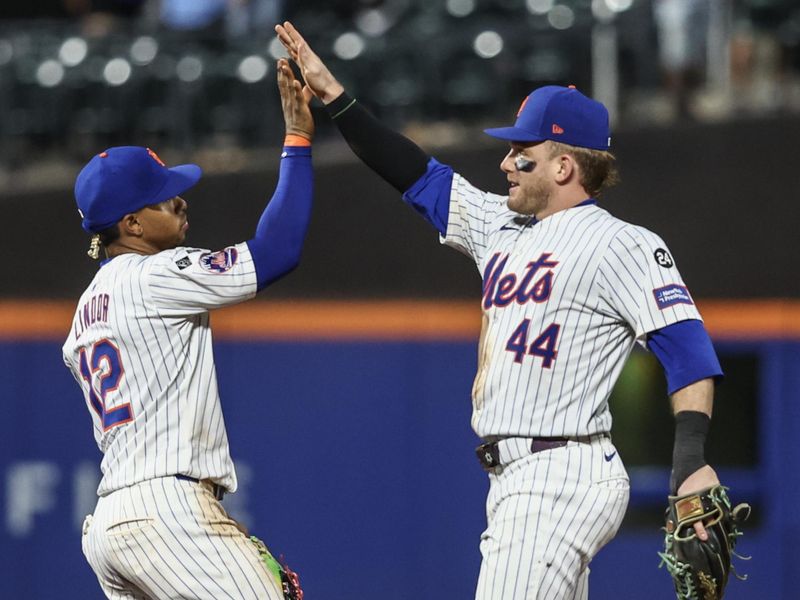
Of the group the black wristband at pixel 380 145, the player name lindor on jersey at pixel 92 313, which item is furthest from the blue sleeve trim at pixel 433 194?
the player name lindor on jersey at pixel 92 313

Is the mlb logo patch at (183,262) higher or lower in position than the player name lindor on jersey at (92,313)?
higher

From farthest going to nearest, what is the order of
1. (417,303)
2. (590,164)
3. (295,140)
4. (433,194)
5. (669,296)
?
(417,303)
(433,194)
(295,140)
(590,164)
(669,296)

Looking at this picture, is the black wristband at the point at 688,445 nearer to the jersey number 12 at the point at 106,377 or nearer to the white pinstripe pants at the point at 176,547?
the white pinstripe pants at the point at 176,547

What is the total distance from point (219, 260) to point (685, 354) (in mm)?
1236

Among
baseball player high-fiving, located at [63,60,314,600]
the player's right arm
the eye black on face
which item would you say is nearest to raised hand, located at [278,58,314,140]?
the player's right arm

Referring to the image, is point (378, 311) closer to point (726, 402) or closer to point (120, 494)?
point (726, 402)

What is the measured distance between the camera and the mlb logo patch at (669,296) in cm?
344

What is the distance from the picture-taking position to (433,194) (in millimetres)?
4023

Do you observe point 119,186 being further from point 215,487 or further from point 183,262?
point 215,487

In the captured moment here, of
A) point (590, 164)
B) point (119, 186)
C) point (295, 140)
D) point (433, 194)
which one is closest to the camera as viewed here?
point (119, 186)

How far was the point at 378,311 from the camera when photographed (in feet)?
25.0

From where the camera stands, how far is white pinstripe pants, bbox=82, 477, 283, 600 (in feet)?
11.4

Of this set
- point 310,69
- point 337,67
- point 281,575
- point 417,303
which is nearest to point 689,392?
point 281,575

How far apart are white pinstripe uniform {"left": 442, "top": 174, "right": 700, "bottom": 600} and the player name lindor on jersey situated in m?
1.01
